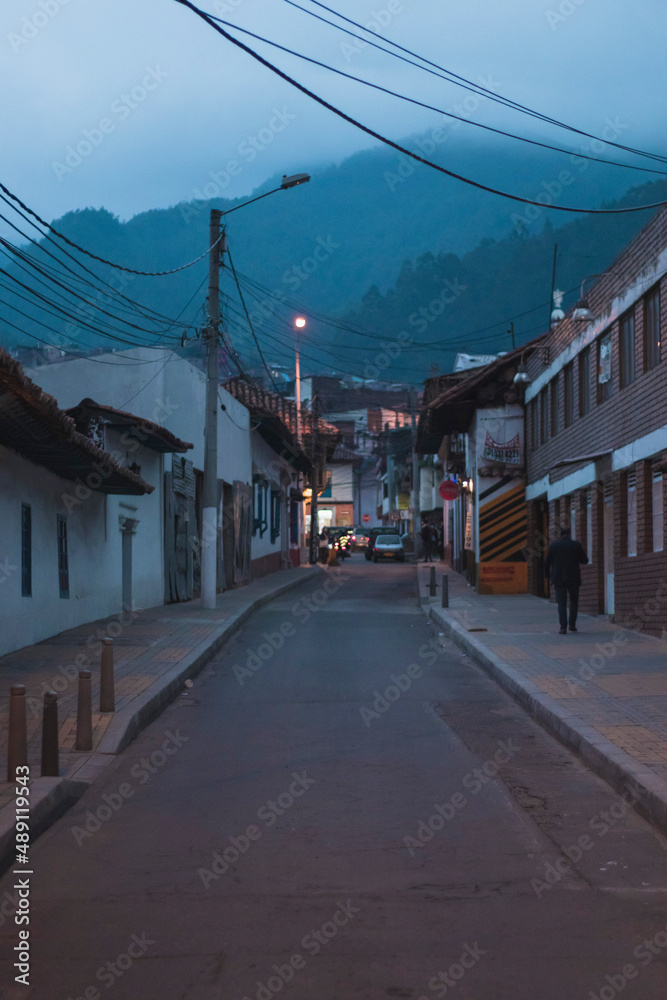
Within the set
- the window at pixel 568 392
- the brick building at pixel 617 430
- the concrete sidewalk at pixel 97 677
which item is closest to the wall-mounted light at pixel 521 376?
the brick building at pixel 617 430

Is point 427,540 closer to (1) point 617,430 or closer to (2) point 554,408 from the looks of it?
(2) point 554,408

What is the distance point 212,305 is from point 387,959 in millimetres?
19661

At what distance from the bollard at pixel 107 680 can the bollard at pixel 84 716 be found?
144 centimetres

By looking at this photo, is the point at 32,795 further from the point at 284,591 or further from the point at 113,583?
the point at 284,591

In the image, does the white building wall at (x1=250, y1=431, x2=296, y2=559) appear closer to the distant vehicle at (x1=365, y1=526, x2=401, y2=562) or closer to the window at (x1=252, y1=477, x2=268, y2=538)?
the window at (x1=252, y1=477, x2=268, y2=538)

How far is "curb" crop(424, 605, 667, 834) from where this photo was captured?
695 cm

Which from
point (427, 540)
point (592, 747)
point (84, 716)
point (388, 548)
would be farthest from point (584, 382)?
point (388, 548)

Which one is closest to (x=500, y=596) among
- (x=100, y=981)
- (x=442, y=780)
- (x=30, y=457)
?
(x=30, y=457)

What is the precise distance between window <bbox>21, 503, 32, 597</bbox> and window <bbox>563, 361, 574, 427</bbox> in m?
12.6

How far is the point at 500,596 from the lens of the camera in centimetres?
2923

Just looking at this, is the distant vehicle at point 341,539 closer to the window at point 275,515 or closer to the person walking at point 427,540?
the person walking at point 427,540

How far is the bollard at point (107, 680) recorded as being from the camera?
34.2ft

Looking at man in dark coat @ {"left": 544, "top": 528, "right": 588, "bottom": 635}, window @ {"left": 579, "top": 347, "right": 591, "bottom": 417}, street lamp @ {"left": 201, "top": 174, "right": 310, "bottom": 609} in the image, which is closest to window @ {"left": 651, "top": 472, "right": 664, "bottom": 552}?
man in dark coat @ {"left": 544, "top": 528, "right": 588, "bottom": 635}

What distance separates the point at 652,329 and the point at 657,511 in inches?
117
